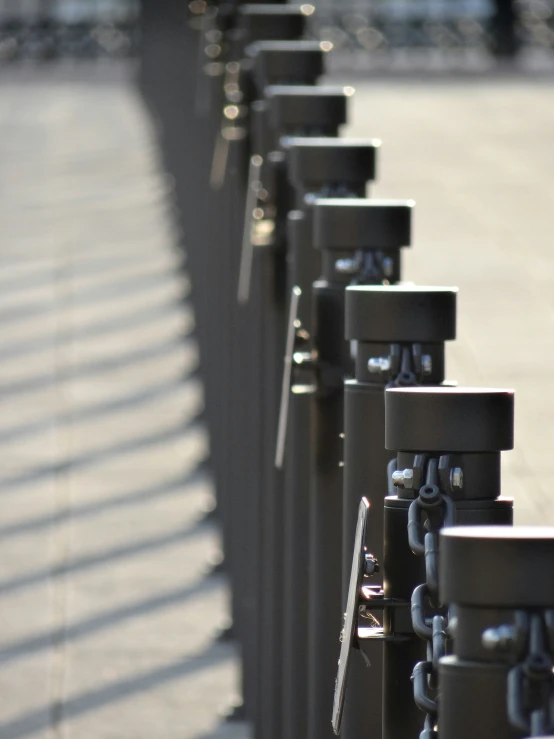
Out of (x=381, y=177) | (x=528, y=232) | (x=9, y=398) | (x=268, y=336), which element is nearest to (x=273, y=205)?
→ (x=268, y=336)

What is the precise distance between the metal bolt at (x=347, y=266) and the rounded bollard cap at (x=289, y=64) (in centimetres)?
171

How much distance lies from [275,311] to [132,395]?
14.7ft

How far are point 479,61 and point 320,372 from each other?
25.5m

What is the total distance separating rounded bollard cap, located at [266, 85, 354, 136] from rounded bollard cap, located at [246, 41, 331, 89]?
0.58 m

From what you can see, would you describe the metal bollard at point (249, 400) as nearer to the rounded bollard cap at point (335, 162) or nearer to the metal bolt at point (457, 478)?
the rounded bollard cap at point (335, 162)

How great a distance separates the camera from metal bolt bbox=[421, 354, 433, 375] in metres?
2.40

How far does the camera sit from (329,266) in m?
3.00

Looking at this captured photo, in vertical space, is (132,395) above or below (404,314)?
below

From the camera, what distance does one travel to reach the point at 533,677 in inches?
60.9

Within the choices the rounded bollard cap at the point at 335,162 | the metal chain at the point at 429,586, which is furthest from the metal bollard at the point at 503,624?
the rounded bollard cap at the point at 335,162

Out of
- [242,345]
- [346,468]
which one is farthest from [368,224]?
[242,345]

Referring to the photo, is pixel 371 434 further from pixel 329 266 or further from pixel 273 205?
pixel 273 205

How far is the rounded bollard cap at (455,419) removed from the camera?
191 centimetres

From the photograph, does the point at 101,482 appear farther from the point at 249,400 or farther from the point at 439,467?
the point at 439,467
